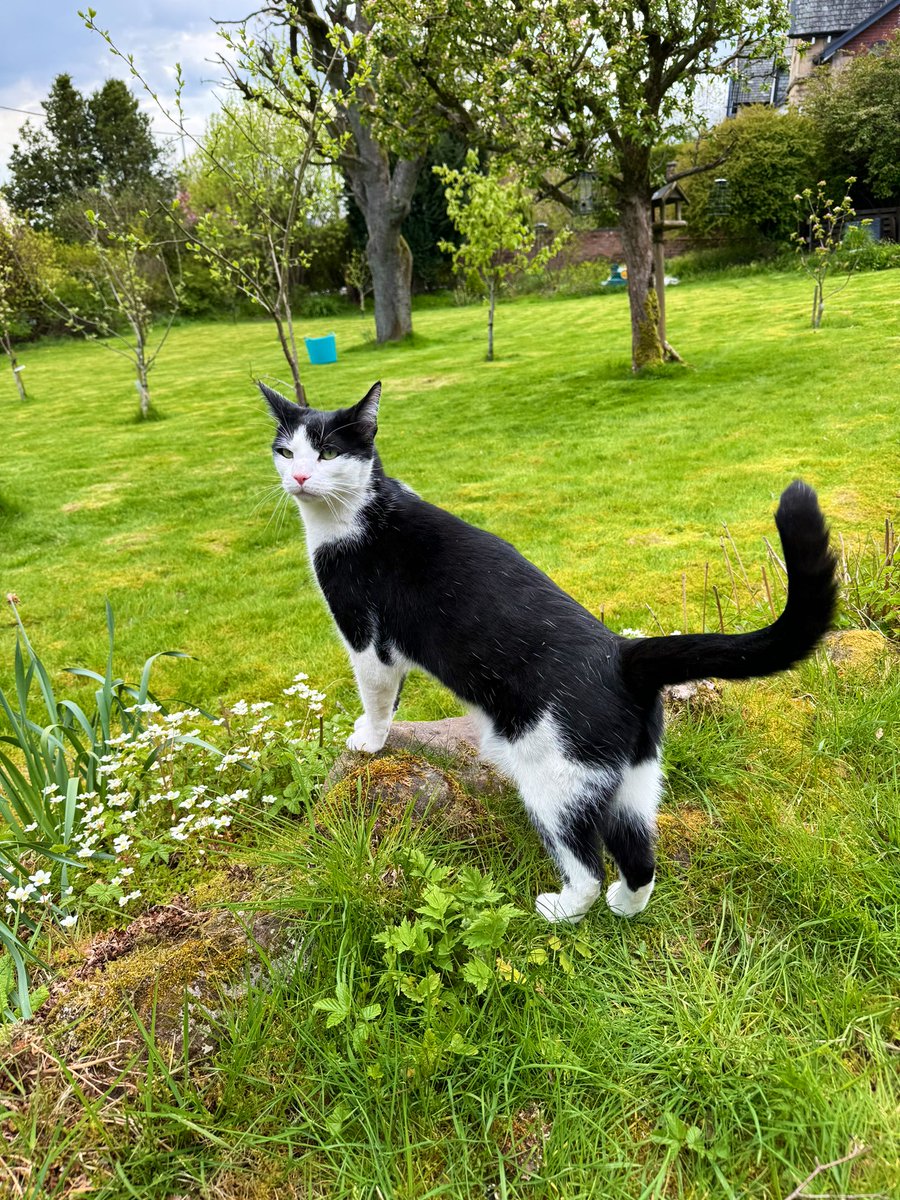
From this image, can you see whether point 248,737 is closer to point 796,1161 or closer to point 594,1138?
point 594,1138

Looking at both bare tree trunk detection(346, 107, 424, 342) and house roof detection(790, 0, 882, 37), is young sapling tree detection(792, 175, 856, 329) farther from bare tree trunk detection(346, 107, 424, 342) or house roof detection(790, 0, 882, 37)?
house roof detection(790, 0, 882, 37)

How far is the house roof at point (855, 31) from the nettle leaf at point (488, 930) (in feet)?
114

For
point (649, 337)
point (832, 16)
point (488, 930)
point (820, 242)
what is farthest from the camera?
point (832, 16)

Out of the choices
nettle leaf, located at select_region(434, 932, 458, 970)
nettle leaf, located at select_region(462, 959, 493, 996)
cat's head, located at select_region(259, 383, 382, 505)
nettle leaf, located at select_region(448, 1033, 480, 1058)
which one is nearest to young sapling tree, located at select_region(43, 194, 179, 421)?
cat's head, located at select_region(259, 383, 382, 505)

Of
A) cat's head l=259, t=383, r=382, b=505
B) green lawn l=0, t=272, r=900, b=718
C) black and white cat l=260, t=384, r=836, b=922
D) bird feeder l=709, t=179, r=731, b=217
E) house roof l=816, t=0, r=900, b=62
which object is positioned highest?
house roof l=816, t=0, r=900, b=62

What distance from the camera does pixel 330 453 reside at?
2438 mm

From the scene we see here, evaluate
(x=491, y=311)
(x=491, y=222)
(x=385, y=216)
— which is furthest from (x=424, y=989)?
(x=385, y=216)

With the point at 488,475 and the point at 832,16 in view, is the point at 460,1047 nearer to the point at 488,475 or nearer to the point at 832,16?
the point at 488,475

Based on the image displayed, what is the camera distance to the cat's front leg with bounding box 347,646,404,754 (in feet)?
7.87

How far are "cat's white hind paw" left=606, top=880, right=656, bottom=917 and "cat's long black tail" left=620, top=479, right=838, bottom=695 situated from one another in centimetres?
55

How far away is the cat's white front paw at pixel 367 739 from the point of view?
8.39 feet

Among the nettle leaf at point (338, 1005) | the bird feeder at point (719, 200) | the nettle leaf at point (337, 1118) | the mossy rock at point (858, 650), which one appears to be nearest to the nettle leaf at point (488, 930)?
the nettle leaf at point (338, 1005)

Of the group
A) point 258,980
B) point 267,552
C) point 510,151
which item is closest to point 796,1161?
point 258,980

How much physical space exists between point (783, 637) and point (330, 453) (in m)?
1.59
